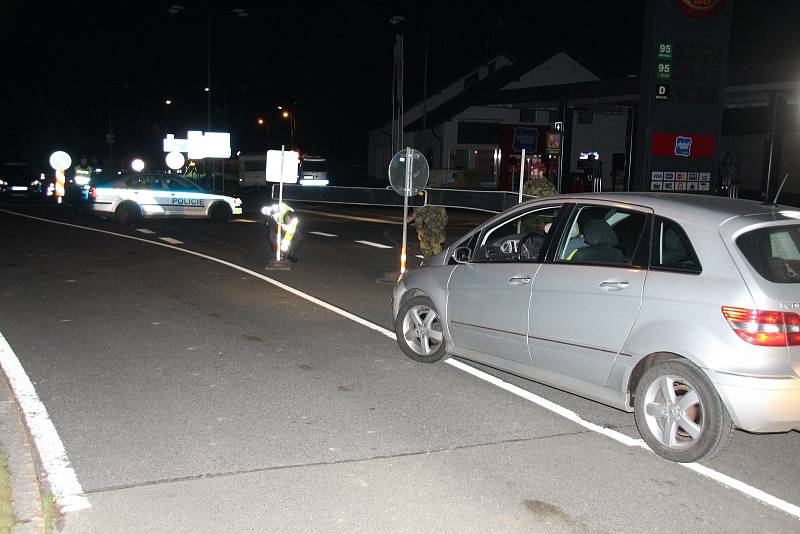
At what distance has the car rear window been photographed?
509 centimetres

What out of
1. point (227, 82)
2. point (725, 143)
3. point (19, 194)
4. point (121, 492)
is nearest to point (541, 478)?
point (121, 492)

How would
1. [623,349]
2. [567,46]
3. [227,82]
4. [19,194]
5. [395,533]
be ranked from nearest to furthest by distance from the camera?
[395,533], [623,349], [19,194], [567,46], [227,82]

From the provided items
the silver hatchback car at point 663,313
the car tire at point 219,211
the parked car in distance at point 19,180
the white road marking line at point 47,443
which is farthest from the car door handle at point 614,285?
the parked car in distance at point 19,180

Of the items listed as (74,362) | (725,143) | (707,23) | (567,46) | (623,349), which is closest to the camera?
(623,349)

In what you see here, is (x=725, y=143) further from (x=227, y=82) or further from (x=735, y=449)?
(x=227, y=82)

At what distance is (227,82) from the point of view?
89688mm

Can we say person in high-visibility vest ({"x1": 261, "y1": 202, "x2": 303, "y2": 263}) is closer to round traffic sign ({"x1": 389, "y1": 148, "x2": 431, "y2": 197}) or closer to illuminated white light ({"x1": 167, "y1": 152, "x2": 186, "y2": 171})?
round traffic sign ({"x1": 389, "y1": 148, "x2": 431, "y2": 197})

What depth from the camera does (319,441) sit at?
18.5 feet

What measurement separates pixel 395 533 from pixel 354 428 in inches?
65.5

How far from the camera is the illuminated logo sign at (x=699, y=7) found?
16.1 meters

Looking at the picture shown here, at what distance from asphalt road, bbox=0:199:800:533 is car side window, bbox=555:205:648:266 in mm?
1244

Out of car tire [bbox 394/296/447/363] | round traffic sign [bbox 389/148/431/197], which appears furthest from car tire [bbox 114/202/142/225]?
car tire [bbox 394/296/447/363]

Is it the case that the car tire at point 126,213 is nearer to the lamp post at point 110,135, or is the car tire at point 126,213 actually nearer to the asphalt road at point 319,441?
the asphalt road at point 319,441

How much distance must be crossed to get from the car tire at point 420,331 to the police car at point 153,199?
54.3 feet
